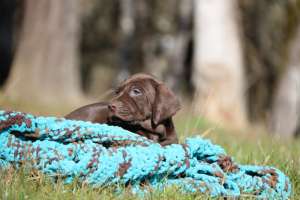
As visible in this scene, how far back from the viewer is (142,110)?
622 cm

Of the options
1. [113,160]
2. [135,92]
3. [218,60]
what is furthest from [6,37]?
[113,160]

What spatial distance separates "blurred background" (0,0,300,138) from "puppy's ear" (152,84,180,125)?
2988 mm

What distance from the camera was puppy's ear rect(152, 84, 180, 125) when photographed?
20.2 ft

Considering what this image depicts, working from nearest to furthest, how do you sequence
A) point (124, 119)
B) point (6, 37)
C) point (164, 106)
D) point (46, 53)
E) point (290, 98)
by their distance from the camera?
point (124, 119) → point (164, 106) → point (46, 53) → point (290, 98) → point (6, 37)

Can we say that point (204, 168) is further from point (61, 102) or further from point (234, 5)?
point (234, 5)

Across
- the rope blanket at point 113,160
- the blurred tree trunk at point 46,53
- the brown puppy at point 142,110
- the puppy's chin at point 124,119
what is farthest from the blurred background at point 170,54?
the rope blanket at point 113,160

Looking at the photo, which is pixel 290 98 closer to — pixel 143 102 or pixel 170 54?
pixel 170 54

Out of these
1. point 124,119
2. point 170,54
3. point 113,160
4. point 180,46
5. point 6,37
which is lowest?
point 170,54

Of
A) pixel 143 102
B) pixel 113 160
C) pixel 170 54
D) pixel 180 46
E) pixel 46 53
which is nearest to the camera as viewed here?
pixel 113 160

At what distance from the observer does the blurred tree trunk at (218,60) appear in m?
19.2

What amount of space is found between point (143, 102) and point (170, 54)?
2146cm

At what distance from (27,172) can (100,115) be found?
4.71ft

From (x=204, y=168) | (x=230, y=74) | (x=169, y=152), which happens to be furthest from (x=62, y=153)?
(x=230, y=74)

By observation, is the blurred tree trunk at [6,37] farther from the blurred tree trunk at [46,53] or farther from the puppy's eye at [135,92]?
the puppy's eye at [135,92]
